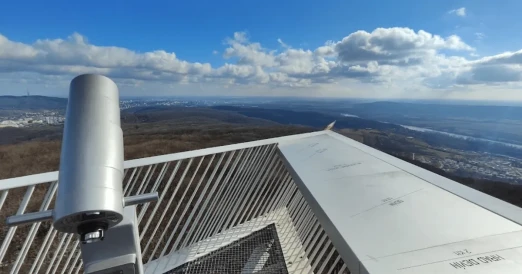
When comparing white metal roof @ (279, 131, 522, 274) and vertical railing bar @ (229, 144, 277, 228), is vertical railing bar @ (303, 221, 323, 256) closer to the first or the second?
white metal roof @ (279, 131, 522, 274)

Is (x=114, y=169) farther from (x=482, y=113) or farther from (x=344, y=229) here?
(x=482, y=113)

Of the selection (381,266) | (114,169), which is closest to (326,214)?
(381,266)

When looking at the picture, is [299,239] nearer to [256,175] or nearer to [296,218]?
[296,218]

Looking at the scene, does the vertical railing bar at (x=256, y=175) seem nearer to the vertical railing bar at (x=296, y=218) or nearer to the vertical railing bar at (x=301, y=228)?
the vertical railing bar at (x=296, y=218)

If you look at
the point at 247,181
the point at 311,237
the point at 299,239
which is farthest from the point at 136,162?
the point at 299,239

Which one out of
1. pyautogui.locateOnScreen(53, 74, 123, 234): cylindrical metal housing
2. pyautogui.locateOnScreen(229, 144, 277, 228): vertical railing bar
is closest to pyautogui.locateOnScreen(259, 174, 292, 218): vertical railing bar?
pyautogui.locateOnScreen(229, 144, 277, 228): vertical railing bar
